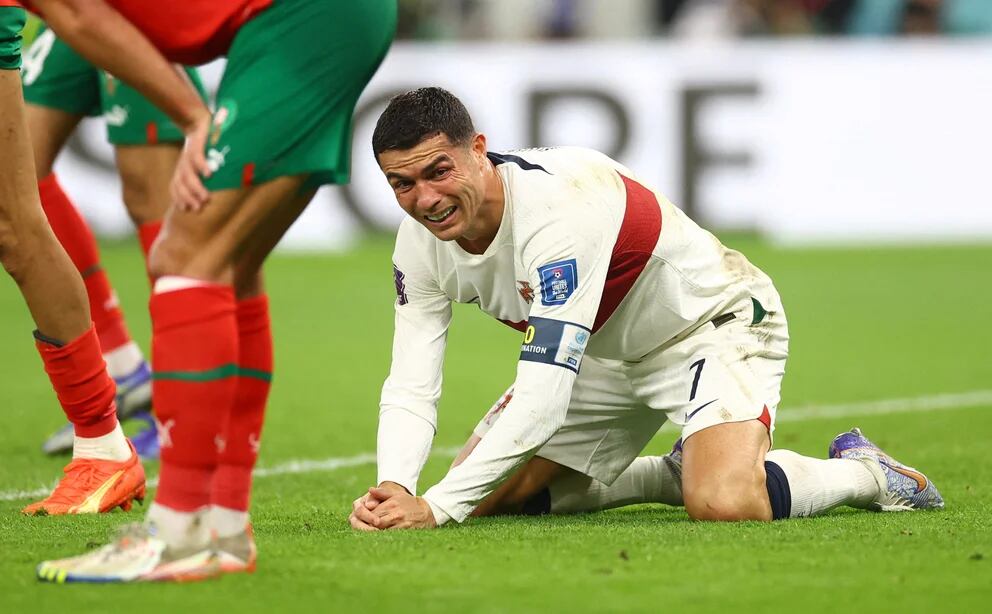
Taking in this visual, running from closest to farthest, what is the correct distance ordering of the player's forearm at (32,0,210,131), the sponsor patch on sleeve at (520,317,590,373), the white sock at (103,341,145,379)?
1. the player's forearm at (32,0,210,131)
2. the sponsor patch on sleeve at (520,317,590,373)
3. the white sock at (103,341,145,379)

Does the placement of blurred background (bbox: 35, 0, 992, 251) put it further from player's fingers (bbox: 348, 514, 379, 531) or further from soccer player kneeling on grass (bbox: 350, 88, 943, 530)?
player's fingers (bbox: 348, 514, 379, 531)

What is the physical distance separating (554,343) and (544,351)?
0.10ft

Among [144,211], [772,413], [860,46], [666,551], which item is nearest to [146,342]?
[144,211]

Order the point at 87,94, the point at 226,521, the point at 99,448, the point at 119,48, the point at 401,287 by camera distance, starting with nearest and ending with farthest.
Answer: the point at 119,48, the point at 226,521, the point at 401,287, the point at 99,448, the point at 87,94

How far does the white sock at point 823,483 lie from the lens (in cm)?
421

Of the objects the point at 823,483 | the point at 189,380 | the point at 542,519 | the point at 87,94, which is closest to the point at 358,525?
the point at 542,519

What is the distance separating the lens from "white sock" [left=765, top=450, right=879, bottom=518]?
4.21 metres

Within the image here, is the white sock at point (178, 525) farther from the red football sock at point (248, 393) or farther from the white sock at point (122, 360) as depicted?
the white sock at point (122, 360)

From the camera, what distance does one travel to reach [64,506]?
14.1 ft

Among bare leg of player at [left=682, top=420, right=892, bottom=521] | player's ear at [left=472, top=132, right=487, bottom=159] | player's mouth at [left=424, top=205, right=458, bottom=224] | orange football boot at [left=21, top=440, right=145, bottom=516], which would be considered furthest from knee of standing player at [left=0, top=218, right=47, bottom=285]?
bare leg of player at [left=682, top=420, right=892, bottom=521]

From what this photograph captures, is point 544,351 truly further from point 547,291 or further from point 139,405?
point 139,405

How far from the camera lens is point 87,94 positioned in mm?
5699

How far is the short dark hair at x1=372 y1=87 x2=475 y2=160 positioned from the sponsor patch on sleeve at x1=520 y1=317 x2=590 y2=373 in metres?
0.51

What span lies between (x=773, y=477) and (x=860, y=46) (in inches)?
389
